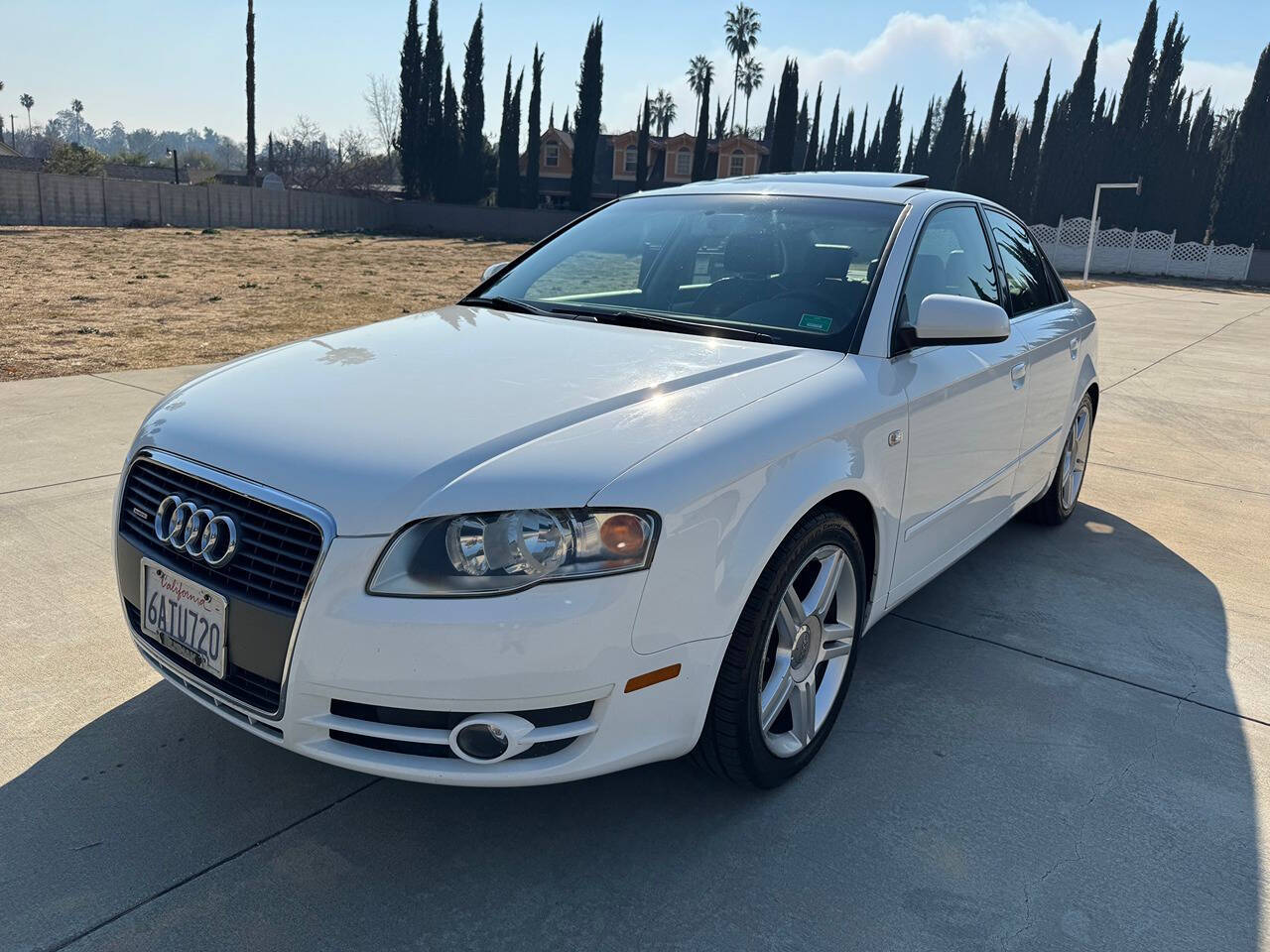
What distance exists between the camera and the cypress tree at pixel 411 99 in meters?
53.1

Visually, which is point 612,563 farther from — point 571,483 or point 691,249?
point 691,249

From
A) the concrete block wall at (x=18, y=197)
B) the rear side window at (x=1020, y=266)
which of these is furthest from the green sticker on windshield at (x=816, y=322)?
the concrete block wall at (x=18, y=197)

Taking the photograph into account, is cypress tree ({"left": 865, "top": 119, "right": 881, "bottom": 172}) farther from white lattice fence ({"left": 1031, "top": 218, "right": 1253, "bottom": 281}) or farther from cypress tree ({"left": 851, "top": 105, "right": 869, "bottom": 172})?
white lattice fence ({"left": 1031, "top": 218, "right": 1253, "bottom": 281})

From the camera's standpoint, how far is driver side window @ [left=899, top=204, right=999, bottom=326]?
3.26 metres

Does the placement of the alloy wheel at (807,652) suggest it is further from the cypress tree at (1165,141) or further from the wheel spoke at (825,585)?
the cypress tree at (1165,141)

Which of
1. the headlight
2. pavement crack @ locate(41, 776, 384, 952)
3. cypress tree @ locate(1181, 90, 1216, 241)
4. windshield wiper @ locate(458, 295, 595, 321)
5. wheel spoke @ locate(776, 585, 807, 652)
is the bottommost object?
pavement crack @ locate(41, 776, 384, 952)

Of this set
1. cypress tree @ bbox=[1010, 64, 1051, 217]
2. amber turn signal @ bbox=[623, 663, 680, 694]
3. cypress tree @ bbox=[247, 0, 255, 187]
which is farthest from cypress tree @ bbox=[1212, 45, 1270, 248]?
amber turn signal @ bbox=[623, 663, 680, 694]

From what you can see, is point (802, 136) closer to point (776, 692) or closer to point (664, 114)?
point (664, 114)

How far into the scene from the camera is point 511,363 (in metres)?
2.73

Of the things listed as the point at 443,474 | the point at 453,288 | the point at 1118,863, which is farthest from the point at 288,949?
the point at 453,288

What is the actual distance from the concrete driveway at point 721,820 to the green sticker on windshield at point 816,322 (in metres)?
1.18

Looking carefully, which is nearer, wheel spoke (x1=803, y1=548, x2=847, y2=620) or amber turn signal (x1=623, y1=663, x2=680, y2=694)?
amber turn signal (x1=623, y1=663, x2=680, y2=694)

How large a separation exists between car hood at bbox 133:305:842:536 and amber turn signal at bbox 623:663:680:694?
1.33ft

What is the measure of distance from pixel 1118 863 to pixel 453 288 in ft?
54.5
